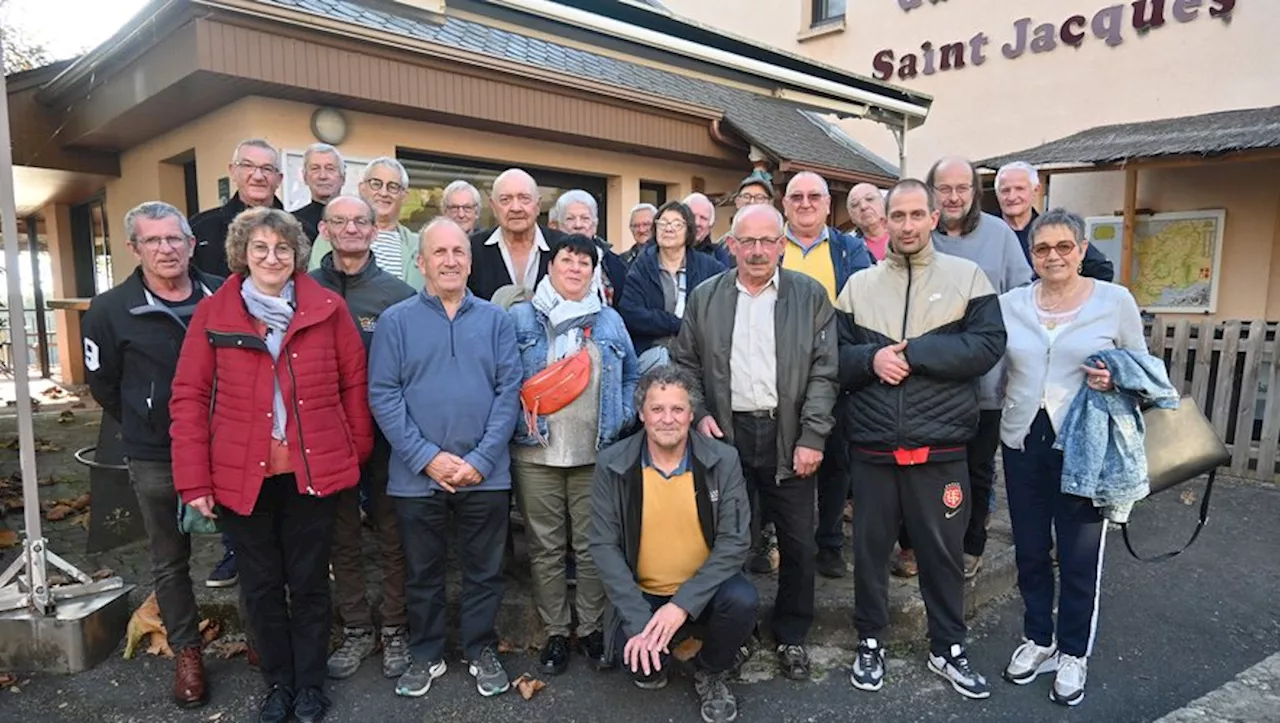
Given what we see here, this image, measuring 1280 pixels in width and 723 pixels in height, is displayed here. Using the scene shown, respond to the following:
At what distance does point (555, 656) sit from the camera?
3273 millimetres

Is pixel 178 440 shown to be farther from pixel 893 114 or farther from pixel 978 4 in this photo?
pixel 978 4

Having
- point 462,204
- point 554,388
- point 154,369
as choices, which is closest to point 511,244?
point 462,204

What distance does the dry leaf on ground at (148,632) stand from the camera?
11.2ft

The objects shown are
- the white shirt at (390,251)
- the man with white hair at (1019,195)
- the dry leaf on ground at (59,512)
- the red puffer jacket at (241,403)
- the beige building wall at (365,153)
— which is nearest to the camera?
the red puffer jacket at (241,403)

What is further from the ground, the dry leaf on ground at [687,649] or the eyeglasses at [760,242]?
the eyeglasses at [760,242]

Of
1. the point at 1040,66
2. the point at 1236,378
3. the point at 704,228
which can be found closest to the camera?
the point at 704,228

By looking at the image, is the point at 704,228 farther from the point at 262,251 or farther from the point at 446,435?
the point at 262,251

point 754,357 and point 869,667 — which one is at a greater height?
point 754,357

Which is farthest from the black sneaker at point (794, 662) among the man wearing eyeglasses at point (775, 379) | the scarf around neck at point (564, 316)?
the scarf around neck at point (564, 316)

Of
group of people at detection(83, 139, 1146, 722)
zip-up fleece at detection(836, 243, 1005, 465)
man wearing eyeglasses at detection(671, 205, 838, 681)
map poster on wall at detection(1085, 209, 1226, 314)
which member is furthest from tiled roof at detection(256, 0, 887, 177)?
map poster on wall at detection(1085, 209, 1226, 314)

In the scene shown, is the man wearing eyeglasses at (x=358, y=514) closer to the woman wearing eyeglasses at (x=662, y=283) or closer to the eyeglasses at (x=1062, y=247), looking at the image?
the woman wearing eyeglasses at (x=662, y=283)

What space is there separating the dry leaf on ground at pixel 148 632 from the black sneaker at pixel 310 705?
0.94m

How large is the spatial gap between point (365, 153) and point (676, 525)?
16.5 feet

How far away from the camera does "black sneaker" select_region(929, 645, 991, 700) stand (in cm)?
309
